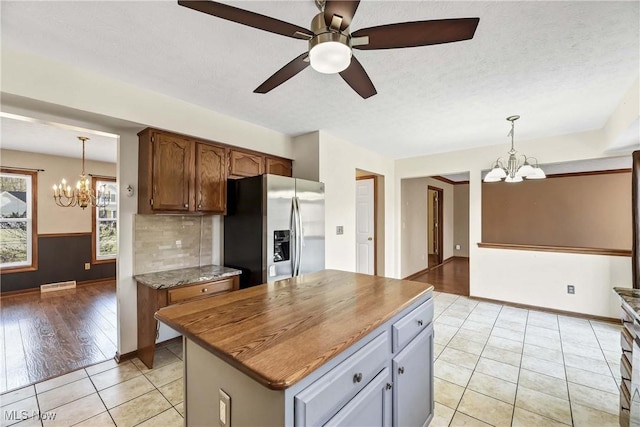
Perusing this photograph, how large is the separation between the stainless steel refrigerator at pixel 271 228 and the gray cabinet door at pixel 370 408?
175cm

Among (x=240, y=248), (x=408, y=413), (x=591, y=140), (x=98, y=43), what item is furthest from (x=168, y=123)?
(x=591, y=140)

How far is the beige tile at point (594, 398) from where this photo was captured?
1948 millimetres

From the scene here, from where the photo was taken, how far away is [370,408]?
1.15 m

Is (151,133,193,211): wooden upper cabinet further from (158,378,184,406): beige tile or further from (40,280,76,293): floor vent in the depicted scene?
(40,280,76,293): floor vent

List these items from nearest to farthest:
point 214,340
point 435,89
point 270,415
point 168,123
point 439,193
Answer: point 270,415 < point 214,340 < point 435,89 < point 168,123 < point 439,193

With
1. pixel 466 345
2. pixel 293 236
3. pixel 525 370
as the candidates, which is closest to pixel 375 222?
pixel 293 236

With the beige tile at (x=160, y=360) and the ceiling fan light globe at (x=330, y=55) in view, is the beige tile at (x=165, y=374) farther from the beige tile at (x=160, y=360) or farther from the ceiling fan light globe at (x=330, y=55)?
the ceiling fan light globe at (x=330, y=55)

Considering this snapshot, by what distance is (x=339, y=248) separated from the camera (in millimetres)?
3930

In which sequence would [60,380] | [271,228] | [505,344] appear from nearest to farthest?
[60,380] → [271,228] → [505,344]

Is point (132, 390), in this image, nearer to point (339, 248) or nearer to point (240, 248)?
point (240, 248)

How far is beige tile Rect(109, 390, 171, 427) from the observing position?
6.05 ft

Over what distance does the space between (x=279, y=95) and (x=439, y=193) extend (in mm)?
5970

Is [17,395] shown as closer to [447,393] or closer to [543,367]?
[447,393]

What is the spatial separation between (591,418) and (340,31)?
9.44 feet
